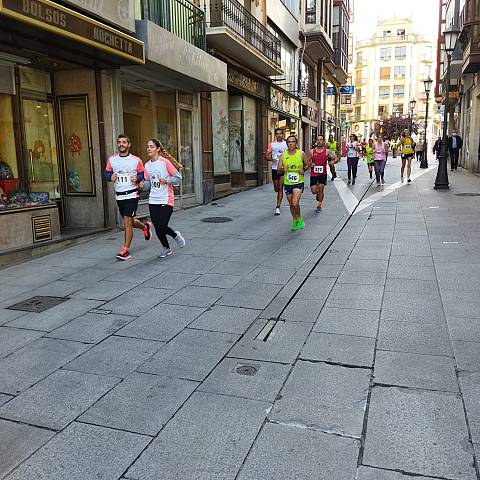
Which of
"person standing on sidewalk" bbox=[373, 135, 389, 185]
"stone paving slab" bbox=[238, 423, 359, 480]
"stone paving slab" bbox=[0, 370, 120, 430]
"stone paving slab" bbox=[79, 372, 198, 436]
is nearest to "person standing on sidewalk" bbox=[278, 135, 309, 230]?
"stone paving slab" bbox=[79, 372, 198, 436]

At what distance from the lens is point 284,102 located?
72.9ft

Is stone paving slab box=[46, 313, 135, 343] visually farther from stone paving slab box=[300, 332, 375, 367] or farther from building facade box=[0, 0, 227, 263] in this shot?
building facade box=[0, 0, 227, 263]

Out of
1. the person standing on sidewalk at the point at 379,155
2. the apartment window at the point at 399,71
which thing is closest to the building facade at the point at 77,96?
the person standing on sidewalk at the point at 379,155

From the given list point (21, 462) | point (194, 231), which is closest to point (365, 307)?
point (21, 462)

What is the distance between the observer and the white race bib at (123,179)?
7.19 m

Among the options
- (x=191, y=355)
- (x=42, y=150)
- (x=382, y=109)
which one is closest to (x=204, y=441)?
(x=191, y=355)

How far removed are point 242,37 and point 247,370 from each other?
1315 cm

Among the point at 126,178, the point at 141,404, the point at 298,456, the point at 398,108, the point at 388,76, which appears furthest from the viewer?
the point at 388,76

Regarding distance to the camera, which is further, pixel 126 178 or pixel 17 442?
pixel 126 178

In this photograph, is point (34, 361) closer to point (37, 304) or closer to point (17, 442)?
point (17, 442)

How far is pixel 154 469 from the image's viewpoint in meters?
2.50

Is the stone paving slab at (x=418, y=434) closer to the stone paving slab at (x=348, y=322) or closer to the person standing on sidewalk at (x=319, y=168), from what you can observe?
the stone paving slab at (x=348, y=322)

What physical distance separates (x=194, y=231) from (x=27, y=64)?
4230 millimetres

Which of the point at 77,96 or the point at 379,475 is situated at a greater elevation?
the point at 77,96
